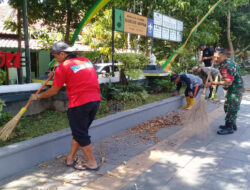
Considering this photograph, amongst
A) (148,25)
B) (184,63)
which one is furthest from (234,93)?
(184,63)

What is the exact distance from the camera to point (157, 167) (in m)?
3.63

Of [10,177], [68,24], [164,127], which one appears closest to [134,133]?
[164,127]

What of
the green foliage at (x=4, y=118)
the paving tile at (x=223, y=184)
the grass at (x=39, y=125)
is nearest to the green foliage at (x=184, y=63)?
the grass at (x=39, y=125)

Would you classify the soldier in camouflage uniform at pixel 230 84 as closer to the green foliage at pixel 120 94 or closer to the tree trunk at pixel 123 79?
the green foliage at pixel 120 94

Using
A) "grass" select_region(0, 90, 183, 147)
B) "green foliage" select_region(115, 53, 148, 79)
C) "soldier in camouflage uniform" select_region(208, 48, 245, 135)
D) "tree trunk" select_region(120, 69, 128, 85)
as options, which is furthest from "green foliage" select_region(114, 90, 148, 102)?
"soldier in camouflage uniform" select_region(208, 48, 245, 135)

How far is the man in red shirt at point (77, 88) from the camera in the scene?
3.15m

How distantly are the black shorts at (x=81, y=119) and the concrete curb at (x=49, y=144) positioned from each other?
0.61 meters

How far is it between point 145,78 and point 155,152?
15.6 feet

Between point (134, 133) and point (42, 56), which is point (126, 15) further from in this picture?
point (42, 56)

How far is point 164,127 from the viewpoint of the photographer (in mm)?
5684

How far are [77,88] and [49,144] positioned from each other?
108cm

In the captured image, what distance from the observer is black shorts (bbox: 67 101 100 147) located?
3.24 m

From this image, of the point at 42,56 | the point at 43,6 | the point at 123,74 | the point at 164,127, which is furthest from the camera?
the point at 42,56

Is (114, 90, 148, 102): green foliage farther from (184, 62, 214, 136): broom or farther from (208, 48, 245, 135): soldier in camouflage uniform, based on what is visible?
(208, 48, 245, 135): soldier in camouflage uniform
